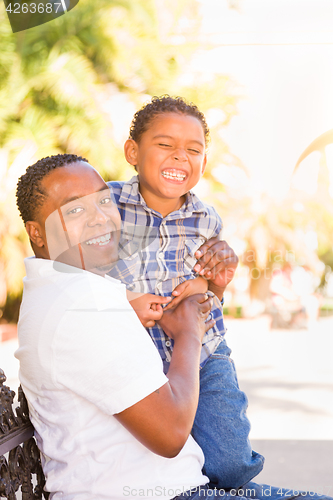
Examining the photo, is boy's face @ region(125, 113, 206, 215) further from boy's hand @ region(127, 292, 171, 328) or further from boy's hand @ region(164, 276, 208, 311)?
boy's hand @ region(127, 292, 171, 328)

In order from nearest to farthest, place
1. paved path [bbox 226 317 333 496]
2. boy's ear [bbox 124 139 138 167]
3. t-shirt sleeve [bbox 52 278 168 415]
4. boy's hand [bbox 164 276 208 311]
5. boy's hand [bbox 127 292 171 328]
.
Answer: t-shirt sleeve [bbox 52 278 168 415], boy's hand [bbox 127 292 171 328], boy's hand [bbox 164 276 208 311], boy's ear [bbox 124 139 138 167], paved path [bbox 226 317 333 496]

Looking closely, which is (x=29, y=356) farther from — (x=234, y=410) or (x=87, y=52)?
(x=87, y=52)

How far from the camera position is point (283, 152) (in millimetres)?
9828

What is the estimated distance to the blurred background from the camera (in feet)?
26.2

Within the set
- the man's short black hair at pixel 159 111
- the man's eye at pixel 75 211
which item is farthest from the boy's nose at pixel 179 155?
the man's eye at pixel 75 211

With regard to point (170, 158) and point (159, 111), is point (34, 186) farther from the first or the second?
point (159, 111)

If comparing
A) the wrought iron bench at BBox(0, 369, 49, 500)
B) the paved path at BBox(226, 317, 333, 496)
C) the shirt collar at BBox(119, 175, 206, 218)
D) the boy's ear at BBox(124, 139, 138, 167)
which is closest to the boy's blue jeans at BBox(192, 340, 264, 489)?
the wrought iron bench at BBox(0, 369, 49, 500)

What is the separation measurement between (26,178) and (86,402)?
62cm

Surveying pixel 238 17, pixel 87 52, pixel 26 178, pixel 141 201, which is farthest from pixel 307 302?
pixel 26 178

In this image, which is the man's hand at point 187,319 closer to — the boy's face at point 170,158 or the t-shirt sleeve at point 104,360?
the t-shirt sleeve at point 104,360

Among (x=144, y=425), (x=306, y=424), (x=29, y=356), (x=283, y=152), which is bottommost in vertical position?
(x=306, y=424)

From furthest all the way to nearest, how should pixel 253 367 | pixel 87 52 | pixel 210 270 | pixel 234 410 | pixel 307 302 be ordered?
pixel 307 302, pixel 87 52, pixel 253 367, pixel 210 270, pixel 234 410

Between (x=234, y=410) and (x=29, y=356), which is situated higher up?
(x=29, y=356)

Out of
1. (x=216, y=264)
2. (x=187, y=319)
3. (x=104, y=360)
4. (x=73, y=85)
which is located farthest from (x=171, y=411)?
(x=73, y=85)
